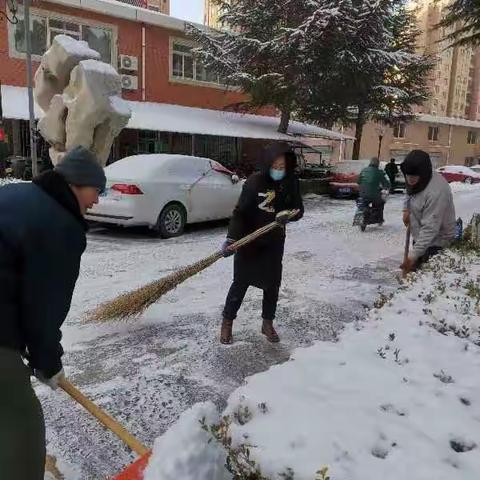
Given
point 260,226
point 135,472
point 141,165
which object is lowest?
point 135,472

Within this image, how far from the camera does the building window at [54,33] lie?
16609mm

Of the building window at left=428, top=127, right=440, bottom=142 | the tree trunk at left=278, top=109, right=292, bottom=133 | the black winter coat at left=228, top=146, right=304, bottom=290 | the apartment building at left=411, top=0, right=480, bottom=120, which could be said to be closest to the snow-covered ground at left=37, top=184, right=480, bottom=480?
the black winter coat at left=228, top=146, right=304, bottom=290

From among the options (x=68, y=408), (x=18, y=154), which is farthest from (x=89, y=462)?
(x=18, y=154)

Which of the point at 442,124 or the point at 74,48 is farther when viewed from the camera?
the point at 442,124

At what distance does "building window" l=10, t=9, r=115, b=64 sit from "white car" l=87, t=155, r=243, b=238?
983 cm

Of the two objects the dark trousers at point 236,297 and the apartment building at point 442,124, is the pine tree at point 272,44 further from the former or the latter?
the dark trousers at point 236,297

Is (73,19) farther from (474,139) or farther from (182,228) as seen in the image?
(474,139)

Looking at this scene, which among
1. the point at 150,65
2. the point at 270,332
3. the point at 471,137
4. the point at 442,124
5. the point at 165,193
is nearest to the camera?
the point at 270,332

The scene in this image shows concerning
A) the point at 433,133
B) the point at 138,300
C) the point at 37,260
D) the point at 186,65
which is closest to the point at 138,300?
the point at 138,300

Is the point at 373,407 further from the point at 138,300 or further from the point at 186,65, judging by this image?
the point at 186,65

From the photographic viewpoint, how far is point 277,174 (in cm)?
443

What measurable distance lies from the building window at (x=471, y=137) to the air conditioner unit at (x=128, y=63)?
41.0m

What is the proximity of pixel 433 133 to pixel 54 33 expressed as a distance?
3737 cm

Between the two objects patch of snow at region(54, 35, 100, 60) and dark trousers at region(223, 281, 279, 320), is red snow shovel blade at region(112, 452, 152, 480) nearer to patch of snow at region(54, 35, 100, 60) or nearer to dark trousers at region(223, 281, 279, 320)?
dark trousers at region(223, 281, 279, 320)
